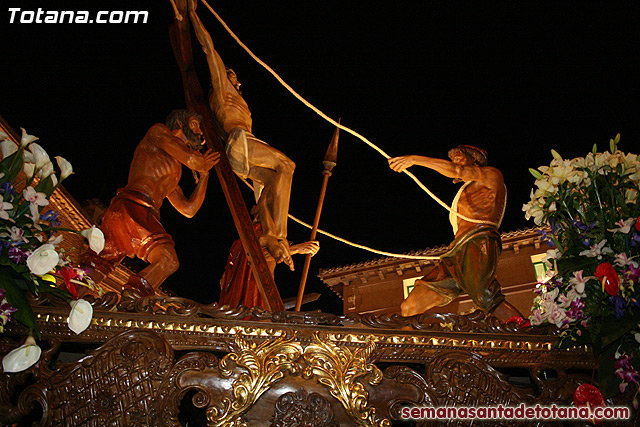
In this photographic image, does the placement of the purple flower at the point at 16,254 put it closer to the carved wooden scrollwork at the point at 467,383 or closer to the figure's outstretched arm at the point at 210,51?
the carved wooden scrollwork at the point at 467,383

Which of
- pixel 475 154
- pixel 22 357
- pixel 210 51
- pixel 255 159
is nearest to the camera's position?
pixel 22 357

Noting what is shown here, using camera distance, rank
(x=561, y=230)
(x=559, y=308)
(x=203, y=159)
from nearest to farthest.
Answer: (x=559, y=308) → (x=561, y=230) → (x=203, y=159)

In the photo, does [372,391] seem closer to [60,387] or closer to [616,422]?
[616,422]

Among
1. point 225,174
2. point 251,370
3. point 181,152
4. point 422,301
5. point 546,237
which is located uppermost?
point 181,152

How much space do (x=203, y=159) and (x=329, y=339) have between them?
192 cm

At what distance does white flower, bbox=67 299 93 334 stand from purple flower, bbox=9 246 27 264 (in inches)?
11.1

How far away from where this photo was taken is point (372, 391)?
2.50 m

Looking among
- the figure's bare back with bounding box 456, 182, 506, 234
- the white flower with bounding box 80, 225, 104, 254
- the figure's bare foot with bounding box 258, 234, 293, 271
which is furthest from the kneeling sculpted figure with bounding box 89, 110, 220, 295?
the figure's bare back with bounding box 456, 182, 506, 234

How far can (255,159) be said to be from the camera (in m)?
4.21

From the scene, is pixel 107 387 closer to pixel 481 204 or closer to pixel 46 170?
pixel 46 170

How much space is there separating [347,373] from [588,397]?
40.4 inches

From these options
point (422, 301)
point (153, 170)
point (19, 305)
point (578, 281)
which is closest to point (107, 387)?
point (19, 305)

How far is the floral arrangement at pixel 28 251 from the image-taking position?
7.43ft

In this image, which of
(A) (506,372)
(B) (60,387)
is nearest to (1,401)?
(B) (60,387)
